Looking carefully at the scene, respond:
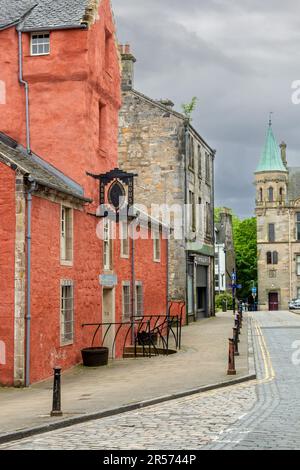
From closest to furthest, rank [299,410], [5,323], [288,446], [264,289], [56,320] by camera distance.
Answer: [288,446] → [299,410] → [5,323] → [56,320] → [264,289]

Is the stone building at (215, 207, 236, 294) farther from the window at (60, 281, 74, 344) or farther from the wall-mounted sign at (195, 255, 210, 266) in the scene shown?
the window at (60, 281, 74, 344)

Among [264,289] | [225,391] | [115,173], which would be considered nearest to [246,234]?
[264,289]

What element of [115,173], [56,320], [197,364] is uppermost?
[115,173]

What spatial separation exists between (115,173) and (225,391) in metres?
9.59

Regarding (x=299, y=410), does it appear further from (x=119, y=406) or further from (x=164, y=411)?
(x=119, y=406)

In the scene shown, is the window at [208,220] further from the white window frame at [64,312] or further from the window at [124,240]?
the white window frame at [64,312]

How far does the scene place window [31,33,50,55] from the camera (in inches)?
920

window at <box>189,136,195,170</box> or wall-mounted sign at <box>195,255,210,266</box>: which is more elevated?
window at <box>189,136,195,170</box>

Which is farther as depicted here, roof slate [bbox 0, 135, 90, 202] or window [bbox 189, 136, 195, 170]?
window [bbox 189, 136, 195, 170]

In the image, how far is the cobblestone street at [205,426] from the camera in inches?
391

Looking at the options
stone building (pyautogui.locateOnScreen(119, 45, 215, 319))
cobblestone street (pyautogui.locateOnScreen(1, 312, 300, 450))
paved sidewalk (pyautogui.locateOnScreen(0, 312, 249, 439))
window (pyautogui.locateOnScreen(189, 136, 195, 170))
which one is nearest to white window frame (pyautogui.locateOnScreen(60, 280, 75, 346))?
paved sidewalk (pyautogui.locateOnScreen(0, 312, 249, 439))

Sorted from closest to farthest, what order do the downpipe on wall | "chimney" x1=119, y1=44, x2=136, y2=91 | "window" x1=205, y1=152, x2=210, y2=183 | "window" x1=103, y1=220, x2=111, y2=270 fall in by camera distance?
the downpipe on wall, "window" x1=103, y1=220, x2=111, y2=270, "chimney" x1=119, y1=44, x2=136, y2=91, "window" x1=205, y1=152, x2=210, y2=183

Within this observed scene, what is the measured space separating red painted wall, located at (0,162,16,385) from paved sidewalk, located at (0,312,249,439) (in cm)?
147
